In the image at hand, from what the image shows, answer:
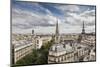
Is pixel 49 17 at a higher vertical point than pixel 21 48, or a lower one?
higher

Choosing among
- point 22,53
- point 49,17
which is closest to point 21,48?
point 22,53

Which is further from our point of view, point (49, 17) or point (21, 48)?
point (49, 17)

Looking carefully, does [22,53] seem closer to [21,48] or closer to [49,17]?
[21,48]

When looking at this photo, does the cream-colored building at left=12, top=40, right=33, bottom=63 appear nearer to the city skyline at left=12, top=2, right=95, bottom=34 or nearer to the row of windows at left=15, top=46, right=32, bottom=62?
the row of windows at left=15, top=46, right=32, bottom=62

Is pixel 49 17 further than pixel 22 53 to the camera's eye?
Yes

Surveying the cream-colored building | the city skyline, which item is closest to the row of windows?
the cream-colored building

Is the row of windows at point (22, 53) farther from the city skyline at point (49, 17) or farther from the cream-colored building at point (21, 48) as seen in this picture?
the city skyline at point (49, 17)
